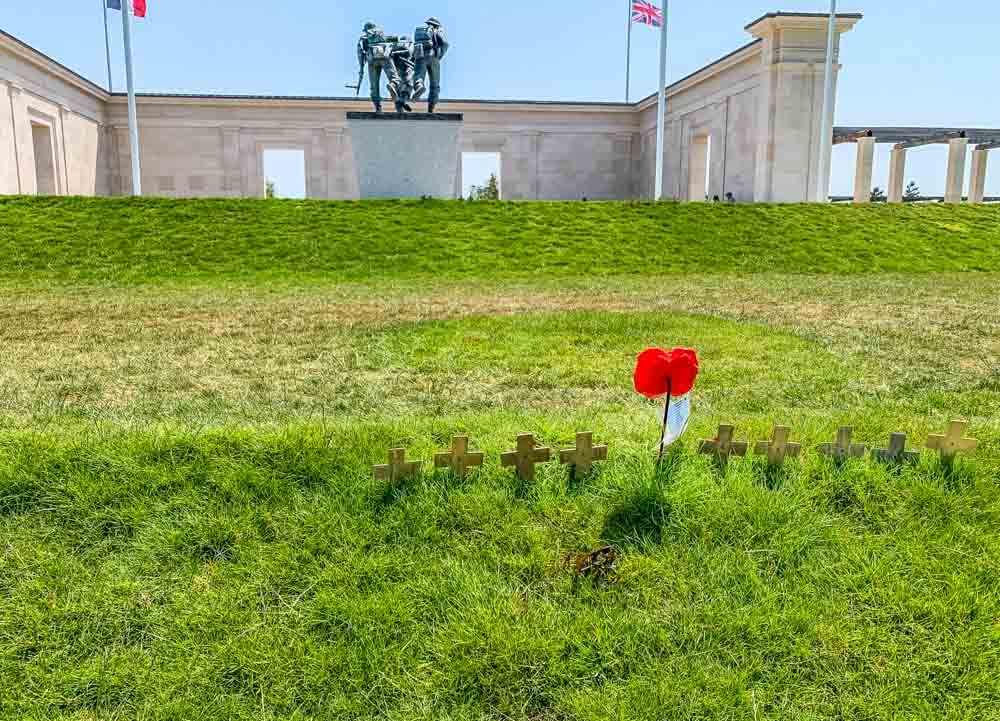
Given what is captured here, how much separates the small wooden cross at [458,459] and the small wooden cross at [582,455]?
38 cm

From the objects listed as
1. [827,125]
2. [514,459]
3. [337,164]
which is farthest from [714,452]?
[337,164]

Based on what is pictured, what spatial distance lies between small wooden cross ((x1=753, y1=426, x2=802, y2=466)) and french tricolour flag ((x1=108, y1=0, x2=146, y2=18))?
25.4 m

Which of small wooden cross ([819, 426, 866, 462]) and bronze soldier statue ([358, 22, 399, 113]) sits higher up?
bronze soldier statue ([358, 22, 399, 113])

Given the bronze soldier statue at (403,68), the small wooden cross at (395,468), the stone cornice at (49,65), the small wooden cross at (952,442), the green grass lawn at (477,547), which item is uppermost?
the stone cornice at (49,65)

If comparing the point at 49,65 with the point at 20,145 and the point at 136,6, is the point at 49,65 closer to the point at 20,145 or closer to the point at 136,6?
the point at 20,145

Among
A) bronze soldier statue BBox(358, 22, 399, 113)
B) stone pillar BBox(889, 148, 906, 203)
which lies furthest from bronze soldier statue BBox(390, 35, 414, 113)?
stone pillar BBox(889, 148, 906, 203)

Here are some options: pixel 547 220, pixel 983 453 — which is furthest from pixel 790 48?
pixel 983 453

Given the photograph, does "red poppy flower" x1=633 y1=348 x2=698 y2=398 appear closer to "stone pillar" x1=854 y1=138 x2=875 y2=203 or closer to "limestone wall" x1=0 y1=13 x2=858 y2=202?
"limestone wall" x1=0 y1=13 x2=858 y2=202

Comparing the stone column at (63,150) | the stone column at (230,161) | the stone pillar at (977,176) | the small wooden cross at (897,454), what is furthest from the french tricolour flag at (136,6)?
the stone pillar at (977,176)

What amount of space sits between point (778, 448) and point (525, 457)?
115 centimetres

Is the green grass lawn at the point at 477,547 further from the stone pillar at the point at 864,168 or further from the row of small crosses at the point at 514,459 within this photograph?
the stone pillar at the point at 864,168

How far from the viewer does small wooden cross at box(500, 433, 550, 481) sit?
3072mm

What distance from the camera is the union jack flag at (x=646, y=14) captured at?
26.2 metres

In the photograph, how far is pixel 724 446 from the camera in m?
3.24
